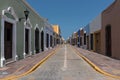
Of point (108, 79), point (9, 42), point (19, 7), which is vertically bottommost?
point (108, 79)

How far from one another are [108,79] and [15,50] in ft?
30.6

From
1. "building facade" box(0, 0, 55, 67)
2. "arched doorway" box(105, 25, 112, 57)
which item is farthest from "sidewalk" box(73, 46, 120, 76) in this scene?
"building facade" box(0, 0, 55, 67)

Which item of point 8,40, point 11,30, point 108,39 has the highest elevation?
point 11,30

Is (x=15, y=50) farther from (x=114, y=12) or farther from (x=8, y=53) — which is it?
(x=114, y=12)

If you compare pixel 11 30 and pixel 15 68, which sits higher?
pixel 11 30

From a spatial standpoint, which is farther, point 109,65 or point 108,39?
point 108,39

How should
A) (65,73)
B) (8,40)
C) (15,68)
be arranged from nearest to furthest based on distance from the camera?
1. (65,73)
2. (15,68)
3. (8,40)

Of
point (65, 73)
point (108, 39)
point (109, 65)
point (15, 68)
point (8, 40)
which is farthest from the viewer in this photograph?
point (108, 39)

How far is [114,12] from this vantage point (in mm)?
22516

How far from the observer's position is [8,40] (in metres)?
17.2

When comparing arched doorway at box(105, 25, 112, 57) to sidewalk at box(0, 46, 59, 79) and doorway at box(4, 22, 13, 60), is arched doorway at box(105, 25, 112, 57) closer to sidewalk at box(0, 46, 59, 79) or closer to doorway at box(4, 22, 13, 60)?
sidewalk at box(0, 46, 59, 79)

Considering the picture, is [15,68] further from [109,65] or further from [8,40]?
[109,65]

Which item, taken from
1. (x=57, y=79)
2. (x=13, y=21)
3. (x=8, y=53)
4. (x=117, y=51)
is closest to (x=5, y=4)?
(x=13, y=21)

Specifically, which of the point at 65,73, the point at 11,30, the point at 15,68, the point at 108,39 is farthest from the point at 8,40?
the point at 108,39
